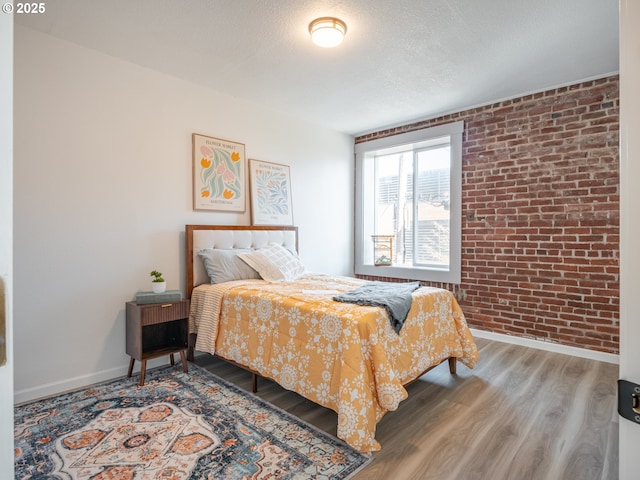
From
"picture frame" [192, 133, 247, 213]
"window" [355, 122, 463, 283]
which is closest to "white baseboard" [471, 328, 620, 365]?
"window" [355, 122, 463, 283]

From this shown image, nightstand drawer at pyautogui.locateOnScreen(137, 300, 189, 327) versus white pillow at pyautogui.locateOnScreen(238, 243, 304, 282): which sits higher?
white pillow at pyautogui.locateOnScreen(238, 243, 304, 282)

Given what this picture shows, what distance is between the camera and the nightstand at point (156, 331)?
8.86ft

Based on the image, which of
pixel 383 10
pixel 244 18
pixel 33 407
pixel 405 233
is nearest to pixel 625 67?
pixel 383 10

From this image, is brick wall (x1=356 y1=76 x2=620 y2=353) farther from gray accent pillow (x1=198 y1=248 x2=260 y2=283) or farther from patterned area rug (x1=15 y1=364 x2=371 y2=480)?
patterned area rug (x1=15 y1=364 x2=371 y2=480)

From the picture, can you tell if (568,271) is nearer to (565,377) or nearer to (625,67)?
(565,377)

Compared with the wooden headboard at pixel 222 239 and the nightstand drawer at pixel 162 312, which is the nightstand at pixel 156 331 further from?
the wooden headboard at pixel 222 239

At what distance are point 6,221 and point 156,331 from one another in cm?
304

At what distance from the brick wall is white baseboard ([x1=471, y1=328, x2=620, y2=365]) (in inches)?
1.9

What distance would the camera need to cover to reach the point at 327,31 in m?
2.40

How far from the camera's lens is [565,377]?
2863 mm

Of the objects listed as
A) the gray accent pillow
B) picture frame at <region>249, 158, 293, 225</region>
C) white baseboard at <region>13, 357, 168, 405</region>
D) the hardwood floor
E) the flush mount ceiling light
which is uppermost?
the flush mount ceiling light

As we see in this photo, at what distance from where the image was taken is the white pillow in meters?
3.34

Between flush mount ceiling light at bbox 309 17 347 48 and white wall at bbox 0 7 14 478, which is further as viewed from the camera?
flush mount ceiling light at bbox 309 17 347 48

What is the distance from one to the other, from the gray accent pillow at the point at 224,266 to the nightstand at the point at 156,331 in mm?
398
